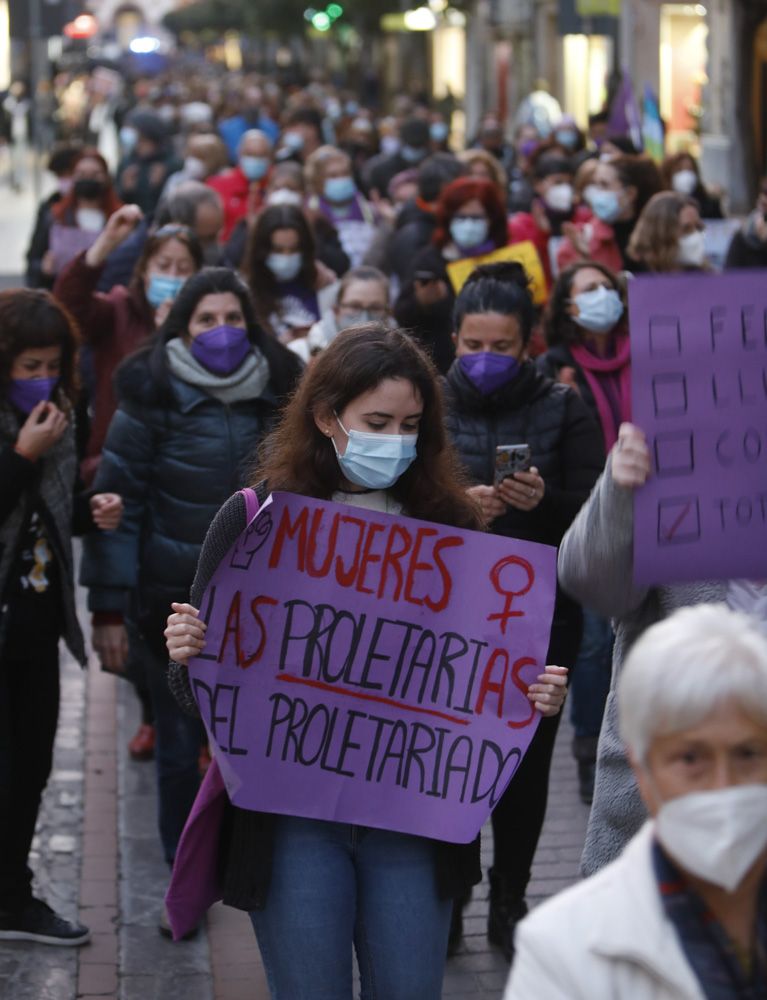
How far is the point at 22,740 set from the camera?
5.29 metres

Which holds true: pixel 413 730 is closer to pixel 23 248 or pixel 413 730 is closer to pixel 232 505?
pixel 232 505

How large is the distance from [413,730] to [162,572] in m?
1.87

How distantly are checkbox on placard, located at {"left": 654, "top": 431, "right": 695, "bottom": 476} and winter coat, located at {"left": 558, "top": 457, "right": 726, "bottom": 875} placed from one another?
0.25ft

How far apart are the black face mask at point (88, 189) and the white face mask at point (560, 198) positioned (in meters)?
2.75

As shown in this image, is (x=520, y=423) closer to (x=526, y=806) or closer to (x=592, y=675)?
(x=526, y=806)

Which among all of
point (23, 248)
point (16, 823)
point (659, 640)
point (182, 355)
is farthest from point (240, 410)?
point (23, 248)

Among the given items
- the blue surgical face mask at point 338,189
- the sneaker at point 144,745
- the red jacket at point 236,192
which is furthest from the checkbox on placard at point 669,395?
the red jacket at point 236,192

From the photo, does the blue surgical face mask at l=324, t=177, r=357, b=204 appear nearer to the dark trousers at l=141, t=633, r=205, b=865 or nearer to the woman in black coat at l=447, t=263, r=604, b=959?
the dark trousers at l=141, t=633, r=205, b=865

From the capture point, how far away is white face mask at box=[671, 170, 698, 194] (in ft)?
40.3

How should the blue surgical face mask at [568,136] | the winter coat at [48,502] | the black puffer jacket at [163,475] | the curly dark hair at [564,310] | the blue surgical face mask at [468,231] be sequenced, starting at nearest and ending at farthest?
the winter coat at [48,502] < the black puffer jacket at [163,475] < the curly dark hair at [564,310] < the blue surgical face mask at [468,231] < the blue surgical face mask at [568,136]

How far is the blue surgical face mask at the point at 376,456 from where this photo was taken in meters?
3.76

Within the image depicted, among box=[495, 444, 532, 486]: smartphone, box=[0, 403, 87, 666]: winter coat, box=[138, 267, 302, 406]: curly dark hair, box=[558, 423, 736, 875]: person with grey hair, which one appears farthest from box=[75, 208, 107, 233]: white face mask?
box=[558, 423, 736, 875]: person with grey hair

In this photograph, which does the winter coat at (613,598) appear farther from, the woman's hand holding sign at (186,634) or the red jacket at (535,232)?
the red jacket at (535,232)

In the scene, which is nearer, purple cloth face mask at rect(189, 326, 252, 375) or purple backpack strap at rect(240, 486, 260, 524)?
purple backpack strap at rect(240, 486, 260, 524)
